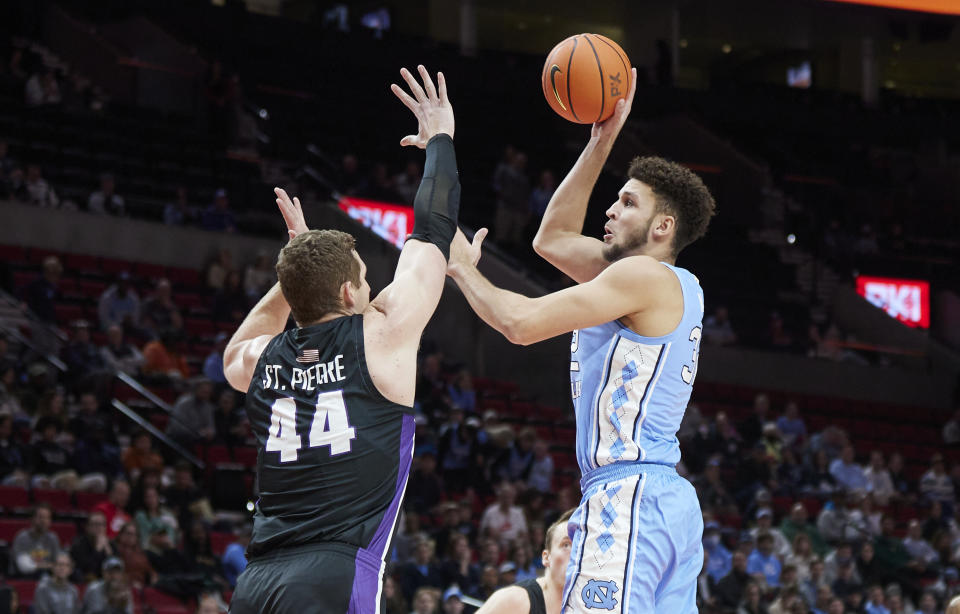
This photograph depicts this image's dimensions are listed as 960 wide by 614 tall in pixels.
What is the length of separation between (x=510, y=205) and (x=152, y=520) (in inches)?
439

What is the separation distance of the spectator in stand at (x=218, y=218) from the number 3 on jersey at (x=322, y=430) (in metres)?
14.0

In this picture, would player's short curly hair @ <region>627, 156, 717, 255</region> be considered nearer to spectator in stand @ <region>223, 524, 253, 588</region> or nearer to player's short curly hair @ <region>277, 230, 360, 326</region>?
player's short curly hair @ <region>277, 230, 360, 326</region>

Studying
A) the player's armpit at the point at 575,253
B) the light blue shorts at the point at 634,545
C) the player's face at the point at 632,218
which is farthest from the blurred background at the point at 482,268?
the player's face at the point at 632,218

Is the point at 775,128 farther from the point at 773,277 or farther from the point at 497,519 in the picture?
the point at 497,519

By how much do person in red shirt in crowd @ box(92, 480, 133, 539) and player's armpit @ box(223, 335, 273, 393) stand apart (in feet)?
21.5

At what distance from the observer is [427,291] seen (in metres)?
3.85

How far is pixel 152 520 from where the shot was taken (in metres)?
10.4

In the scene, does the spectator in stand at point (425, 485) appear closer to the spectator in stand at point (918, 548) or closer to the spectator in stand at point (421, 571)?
the spectator in stand at point (421, 571)

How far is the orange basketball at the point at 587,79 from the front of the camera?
4.79m

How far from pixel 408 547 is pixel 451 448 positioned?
2.44 m

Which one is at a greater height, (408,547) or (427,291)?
(427,291)

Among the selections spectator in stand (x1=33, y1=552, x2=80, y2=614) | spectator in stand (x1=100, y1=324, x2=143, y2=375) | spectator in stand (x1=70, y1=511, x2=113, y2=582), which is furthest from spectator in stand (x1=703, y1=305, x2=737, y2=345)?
spectator in stand (x1=33, y1=552, x2=80, y2=614)

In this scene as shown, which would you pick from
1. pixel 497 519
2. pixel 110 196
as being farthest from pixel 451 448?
pixel 110 196

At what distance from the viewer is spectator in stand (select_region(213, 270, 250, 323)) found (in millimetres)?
15250
